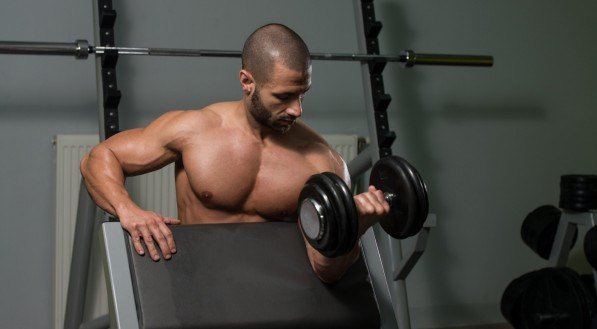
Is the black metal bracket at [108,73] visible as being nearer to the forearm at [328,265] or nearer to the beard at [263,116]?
the beard at [263,116]

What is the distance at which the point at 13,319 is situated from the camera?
2943 mm

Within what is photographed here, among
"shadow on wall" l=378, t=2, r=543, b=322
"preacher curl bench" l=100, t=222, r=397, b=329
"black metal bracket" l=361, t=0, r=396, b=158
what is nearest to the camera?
"preacher curl bench" l=100, t=222, r=397, b=329

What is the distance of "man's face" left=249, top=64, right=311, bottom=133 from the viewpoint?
5.89 feet

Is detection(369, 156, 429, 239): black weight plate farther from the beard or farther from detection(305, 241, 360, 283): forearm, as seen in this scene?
the beard

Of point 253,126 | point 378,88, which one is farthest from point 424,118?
point 253,126

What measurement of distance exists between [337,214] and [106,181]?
593 millimetres

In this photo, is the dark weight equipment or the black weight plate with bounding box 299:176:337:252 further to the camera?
the dark weight equipment

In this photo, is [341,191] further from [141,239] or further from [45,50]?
[45,50]

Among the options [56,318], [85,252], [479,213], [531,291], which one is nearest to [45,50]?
[85,252]

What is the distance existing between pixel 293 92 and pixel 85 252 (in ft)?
3.37

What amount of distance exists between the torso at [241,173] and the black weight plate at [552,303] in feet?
4.11

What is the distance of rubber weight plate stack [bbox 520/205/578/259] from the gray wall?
1.33 ft

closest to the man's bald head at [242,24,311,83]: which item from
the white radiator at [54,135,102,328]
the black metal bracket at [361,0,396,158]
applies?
the black metal bracket at [361,0,396,158]

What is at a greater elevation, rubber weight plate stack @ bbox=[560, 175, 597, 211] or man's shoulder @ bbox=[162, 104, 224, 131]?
man's shoulder @ bbox=[162, 104, 224, 131]
